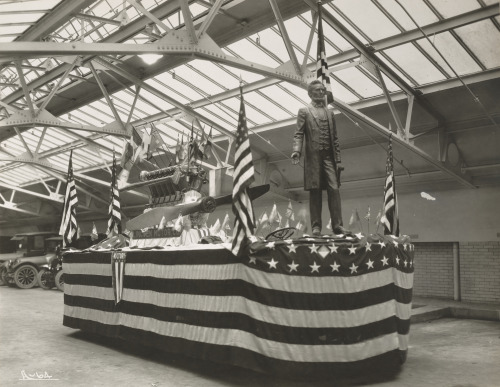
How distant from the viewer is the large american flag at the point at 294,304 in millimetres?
4086

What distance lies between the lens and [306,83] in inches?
345

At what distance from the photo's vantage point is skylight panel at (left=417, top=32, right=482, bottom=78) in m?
8.79

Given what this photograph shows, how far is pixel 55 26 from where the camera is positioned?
30.3 feet

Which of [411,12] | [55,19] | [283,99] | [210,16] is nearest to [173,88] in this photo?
[283,99]

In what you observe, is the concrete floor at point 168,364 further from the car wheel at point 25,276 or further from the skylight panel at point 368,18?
the car wheel at point 25,276

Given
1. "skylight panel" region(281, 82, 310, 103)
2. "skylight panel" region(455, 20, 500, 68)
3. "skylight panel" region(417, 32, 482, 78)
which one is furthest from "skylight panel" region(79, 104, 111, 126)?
"skylight panel" region(455, 20, 500, 68)

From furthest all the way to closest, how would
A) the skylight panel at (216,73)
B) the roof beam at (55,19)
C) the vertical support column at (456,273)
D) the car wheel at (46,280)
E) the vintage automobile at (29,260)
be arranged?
the vintage automobile at (29,260) < the car wheel at (46,280) < the vertical support column at (456,273) < the skylight panel at (216,73) < the roof beam at (55,19)

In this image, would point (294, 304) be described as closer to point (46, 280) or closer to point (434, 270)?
point (434, 270)

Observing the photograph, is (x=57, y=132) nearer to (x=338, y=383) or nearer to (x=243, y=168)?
(x=243, y=168)

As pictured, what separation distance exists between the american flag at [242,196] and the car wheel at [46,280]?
13.4 meters

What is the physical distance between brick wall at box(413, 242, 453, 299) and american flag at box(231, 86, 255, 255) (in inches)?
378

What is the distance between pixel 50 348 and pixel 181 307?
2270 mm
